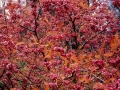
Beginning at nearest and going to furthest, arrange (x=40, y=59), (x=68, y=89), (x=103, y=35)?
(x=68, y=89) → (x=40, y=59) → (x=103, y=35)

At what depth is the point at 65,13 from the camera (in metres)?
9.32

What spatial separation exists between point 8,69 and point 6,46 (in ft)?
2.07

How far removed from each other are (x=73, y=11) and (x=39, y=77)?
94.6 inches

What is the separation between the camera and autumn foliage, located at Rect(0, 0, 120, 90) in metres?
6.66

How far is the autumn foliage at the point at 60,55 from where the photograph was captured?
21.8 ft

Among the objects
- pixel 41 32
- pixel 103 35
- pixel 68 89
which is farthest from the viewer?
pixel 41 32

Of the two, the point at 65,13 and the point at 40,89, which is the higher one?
the point at 65,13

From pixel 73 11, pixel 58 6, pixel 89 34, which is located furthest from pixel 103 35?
pixel 58 6

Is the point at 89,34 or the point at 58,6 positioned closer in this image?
the point at 58,6

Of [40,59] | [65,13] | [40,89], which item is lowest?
[40,89]

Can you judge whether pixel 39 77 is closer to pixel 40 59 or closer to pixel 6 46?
pixel 40 59

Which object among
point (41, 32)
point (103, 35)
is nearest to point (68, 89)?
point (103, 35)

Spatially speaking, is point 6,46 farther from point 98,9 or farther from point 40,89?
point 98,9

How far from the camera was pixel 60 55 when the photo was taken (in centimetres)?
711
